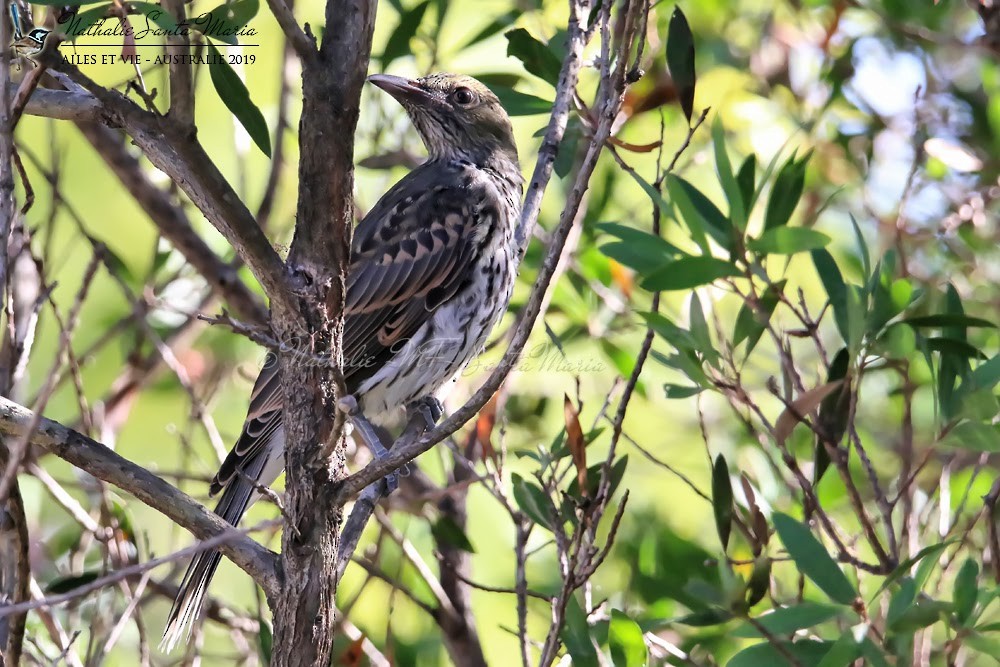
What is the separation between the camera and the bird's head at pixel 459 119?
15.5 ft

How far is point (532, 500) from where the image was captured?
10.4 feet

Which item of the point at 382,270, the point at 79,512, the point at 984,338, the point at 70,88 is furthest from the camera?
the point at 382,270

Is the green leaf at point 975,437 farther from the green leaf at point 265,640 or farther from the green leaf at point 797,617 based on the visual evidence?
the green leaf at point 265,640

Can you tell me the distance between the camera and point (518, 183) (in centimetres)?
489

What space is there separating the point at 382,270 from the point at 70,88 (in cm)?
192

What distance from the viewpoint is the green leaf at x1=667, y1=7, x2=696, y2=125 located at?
9.96 ft

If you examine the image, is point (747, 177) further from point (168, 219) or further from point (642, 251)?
point (168, 219)

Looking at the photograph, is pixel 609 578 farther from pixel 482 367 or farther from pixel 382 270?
pixel 382 270

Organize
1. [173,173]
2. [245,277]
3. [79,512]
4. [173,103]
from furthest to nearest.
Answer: [245,277] → [79,512] → [173,173] → [173,103]

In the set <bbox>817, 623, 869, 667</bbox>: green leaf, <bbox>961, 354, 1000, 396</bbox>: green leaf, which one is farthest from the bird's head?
<bbox>817, 623, 869, 667</bbox>: green leaf

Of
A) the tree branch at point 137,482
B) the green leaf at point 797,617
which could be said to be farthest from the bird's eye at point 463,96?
the green leaf at point 797,617

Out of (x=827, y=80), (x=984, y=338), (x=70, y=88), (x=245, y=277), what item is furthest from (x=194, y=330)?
(x=984, y=338)

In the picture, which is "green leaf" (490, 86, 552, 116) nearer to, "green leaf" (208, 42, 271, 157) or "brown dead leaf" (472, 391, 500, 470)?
"brown dead leaf" (472, 391, 500, 470)

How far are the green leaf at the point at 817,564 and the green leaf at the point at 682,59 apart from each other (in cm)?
114
